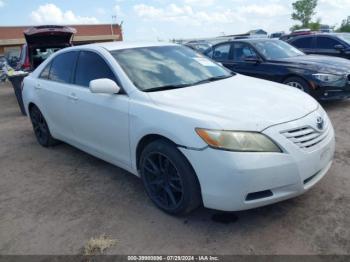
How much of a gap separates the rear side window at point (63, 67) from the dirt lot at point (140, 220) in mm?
1288

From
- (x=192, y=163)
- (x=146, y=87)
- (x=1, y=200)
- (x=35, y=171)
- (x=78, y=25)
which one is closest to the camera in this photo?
(x=192, y=163)

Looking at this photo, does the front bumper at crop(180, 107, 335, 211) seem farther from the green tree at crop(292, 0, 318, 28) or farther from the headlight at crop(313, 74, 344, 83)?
the green tree at crop(292, 0, 318, 28)

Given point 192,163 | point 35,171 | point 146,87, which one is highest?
point 146,87

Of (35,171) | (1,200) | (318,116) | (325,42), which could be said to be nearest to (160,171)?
(318,116)

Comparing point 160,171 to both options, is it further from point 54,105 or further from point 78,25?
point 78,25

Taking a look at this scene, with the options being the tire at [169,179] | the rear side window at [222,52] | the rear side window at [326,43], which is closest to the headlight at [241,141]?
the tire at [169,179]

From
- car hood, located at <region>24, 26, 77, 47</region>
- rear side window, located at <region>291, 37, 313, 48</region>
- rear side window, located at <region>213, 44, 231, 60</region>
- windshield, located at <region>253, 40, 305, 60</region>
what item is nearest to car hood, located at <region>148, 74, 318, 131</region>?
windshield, located at <region>253, 40, 305, 60</region>

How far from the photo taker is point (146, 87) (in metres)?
3.41

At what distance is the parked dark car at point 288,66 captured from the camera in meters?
6.48

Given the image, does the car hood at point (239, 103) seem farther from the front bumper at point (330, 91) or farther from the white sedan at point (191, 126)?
the front bumper at point (330, 91)

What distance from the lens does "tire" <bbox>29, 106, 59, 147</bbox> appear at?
537 centimetres

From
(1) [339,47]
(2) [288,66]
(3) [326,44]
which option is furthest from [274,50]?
(3) [326,44]

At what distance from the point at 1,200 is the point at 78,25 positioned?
1608 inches

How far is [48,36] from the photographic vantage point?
10.0 m
